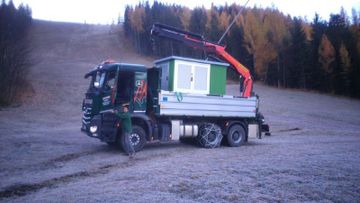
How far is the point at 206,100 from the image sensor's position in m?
14.9

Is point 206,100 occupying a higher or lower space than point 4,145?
higher

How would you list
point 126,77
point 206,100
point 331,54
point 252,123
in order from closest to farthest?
point 126,77 → point 206,100 → point 252,123 → point 331,54

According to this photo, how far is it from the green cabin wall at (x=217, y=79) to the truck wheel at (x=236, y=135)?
5.38ft

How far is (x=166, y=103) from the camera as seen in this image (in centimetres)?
1405

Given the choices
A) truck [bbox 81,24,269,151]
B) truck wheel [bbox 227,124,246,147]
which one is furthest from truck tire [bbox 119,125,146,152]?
truck wheel [bbox 227,124,246,147]

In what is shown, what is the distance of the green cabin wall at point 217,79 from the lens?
15.6 meters

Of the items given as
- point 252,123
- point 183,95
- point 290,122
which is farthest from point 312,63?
point 183,95

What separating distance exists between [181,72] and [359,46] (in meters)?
44.6

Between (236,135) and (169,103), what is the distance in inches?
154

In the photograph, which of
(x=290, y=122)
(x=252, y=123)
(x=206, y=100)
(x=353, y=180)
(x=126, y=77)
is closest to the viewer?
(x=353, y=180)

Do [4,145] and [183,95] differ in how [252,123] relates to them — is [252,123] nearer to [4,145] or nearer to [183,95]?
[183,95]

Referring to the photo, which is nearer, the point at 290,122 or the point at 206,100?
the point at 206,100

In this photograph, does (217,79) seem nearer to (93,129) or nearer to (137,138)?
(137,138)

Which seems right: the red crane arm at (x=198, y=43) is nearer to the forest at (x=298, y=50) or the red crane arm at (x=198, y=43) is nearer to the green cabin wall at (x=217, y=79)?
the green cabin wall at (x=217, y=79)
